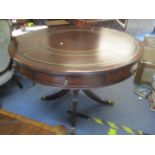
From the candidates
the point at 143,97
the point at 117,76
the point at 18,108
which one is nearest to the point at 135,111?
the point at 143,97

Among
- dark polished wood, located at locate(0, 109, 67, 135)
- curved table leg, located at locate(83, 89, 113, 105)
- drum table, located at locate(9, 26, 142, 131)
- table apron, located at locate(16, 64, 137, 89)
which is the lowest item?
curved table leg, located at locate(83, 89, 113, 105)

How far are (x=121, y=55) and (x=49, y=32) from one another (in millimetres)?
851

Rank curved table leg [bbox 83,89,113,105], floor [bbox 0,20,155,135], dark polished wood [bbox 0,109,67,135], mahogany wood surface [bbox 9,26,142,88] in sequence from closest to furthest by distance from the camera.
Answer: dark polished wood [bbox 0,109,67,135] → mahogany wood surface [bbox 9,26,142,88] → floor [bbox 0,20,155,135] → curved table leg [bbox 83,89,113,105]

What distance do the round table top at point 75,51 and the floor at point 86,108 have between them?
749 millimetres

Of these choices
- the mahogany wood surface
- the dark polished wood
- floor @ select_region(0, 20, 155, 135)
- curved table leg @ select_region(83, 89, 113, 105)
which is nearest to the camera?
the dark polished wood

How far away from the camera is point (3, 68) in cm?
201

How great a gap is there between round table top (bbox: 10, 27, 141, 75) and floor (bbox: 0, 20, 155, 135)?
2.46 feet

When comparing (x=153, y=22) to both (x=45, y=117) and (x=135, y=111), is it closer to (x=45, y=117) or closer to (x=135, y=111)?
(x=135, y=111)

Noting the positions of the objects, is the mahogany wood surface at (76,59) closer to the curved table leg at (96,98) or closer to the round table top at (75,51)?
the round table top at (75,51)

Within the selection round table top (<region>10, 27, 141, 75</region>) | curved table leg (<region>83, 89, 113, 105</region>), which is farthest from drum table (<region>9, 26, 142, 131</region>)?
curved table leg (<region>83, 89, 113, 105</region>)

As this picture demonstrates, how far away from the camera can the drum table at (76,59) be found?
1.23 metres

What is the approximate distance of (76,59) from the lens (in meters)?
1.33

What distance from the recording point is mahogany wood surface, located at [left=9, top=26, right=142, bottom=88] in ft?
4.02

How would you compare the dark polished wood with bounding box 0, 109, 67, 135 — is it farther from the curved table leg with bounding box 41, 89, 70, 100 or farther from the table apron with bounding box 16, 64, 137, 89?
the curved table leg with bounding box 41, 89, 70, 100
